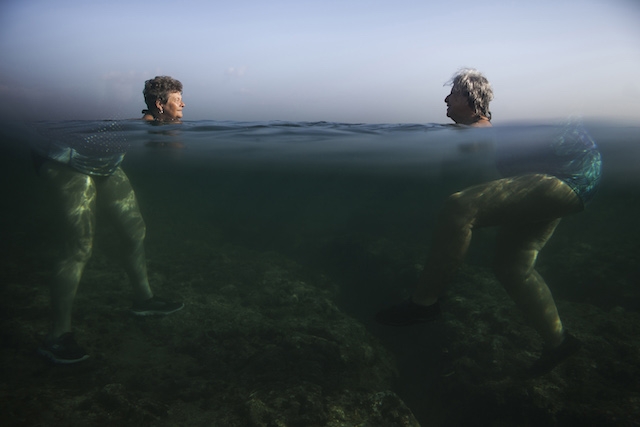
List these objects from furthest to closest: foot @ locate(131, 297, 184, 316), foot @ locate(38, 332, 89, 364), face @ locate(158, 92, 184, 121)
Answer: face @ locate(158, 92, 184, 121) → foot @ locate(131, 297, 184, 316) → foot @ locate(38, 332, 89, 364)

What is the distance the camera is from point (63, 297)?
423cm

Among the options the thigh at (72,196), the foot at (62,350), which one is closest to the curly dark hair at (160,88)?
the thigh at (72,196)

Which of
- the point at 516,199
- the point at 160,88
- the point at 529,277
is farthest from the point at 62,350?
the point at 529,277

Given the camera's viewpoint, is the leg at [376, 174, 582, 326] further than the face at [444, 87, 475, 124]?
No

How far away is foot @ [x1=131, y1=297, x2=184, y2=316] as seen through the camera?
586 cm

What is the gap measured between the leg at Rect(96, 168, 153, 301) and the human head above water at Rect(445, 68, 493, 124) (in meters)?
5.42

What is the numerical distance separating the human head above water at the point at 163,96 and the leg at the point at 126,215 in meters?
2.01

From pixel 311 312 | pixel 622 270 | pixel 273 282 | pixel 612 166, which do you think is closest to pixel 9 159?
pixel 273 282

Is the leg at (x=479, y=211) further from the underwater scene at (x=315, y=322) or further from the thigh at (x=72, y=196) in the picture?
the thigh at (x=72, y=196)

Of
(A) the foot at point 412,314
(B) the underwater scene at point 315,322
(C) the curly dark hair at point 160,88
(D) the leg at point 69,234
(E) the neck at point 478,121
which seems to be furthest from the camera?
(C) the curly dark hair at point 160,88

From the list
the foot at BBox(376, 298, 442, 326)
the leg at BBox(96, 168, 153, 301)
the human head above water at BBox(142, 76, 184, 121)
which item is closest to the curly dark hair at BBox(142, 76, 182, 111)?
the human head above water at BBox(142, 76, 184, 121)

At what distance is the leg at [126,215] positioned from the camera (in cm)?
472

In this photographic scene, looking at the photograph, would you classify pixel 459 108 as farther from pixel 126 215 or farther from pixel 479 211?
pixel 126 215

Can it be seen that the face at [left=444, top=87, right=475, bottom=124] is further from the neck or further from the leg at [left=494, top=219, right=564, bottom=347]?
the leg at [left=494, top=219, right=564, bottom=347]
